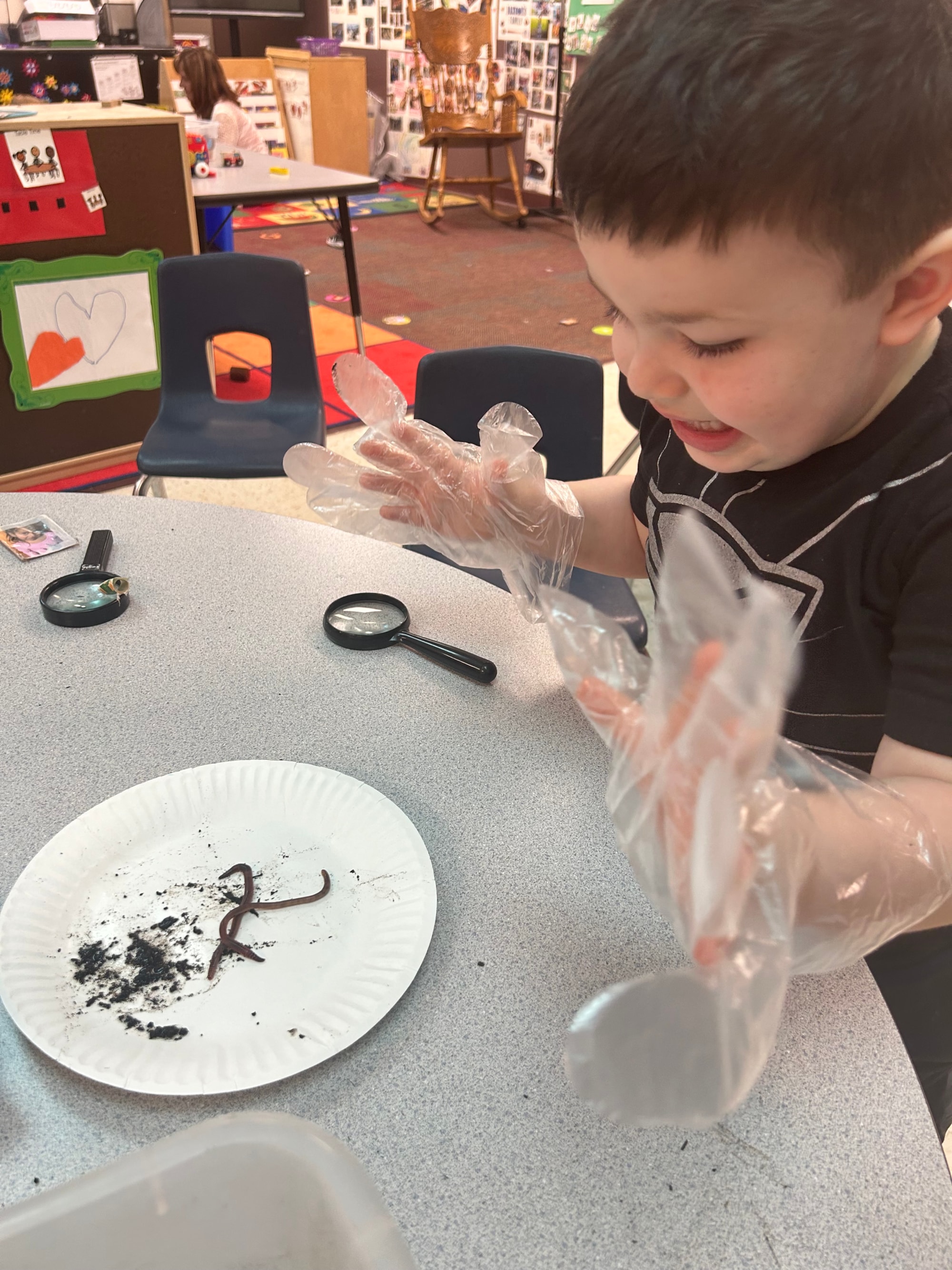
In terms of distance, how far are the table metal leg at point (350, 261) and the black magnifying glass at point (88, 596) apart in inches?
82.6

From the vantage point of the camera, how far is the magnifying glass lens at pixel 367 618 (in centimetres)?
91

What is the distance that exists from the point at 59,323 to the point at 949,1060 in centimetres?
254

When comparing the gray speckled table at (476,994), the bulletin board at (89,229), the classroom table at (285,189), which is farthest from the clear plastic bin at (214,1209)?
the classroom table at (285,189)

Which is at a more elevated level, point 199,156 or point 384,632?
point 199,156

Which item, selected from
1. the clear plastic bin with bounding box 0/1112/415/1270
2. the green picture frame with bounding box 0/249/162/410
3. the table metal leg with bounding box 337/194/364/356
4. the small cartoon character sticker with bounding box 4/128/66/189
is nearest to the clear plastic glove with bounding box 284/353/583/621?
the clear plastic bin with bounding box 0/1112/415/1270

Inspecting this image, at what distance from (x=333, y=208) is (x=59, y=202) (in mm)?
3497

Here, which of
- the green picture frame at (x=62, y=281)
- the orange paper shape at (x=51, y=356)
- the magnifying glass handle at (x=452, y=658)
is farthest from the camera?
the orange paper shape at (x=51, y=356)

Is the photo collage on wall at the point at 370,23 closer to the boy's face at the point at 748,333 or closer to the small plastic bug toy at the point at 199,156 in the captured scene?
the small plastic bug toy at the point at 199,156

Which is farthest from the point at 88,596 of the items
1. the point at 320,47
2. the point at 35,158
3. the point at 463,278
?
the point at 320,47

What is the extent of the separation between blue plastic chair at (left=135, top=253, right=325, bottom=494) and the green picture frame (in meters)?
0.32

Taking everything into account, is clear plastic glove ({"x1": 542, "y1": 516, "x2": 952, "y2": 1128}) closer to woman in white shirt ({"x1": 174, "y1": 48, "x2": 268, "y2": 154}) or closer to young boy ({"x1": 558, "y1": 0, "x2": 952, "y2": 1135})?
young boy ({"x1": 558, "y1": 0, "x2": 952, "y2": 1135})

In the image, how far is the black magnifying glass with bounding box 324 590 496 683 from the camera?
85 centimetres

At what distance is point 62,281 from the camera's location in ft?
7.75

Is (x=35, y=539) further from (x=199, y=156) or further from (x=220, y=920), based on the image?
(x=199, y=156)
